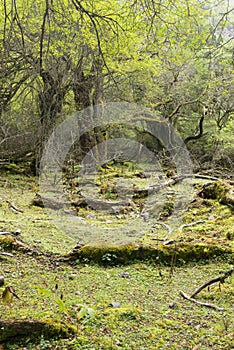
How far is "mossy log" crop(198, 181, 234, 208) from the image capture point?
6.18 meters

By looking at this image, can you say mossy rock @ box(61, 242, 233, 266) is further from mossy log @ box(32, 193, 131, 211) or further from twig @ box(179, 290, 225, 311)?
mossy log @ box(32, 193, 131, 211)

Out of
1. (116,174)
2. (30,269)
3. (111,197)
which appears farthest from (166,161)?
(30,269)

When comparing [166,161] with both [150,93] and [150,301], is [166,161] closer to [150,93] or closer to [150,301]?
[150,93]

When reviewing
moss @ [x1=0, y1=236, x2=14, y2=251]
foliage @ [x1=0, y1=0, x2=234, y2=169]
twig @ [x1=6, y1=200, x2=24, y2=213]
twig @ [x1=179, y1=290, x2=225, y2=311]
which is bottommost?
twig @ [x1=6, y1=200, x2=24, y2=213]

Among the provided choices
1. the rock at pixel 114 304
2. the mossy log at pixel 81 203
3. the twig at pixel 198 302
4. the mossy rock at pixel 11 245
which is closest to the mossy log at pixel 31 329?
the rock at pixel 114 304

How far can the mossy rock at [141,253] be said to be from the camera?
13.1 feet

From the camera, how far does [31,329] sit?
2207mm

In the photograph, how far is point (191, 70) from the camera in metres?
16.8

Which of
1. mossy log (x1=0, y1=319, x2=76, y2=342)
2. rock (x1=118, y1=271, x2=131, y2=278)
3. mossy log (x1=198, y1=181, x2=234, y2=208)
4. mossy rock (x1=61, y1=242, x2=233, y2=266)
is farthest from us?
mossy log (x1=198, y1=181, x2=234, y2=208)

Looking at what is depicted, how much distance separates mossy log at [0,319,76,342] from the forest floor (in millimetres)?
19

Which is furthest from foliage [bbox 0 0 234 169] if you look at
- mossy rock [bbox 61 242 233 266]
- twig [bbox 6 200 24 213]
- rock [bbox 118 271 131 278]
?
rock [bbox 118 271 131 278]

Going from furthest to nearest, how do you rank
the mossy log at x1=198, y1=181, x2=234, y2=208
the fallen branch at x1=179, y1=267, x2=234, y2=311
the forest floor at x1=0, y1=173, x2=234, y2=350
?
1. the mossy log at x1=198, y1=181, x2=234, y2=208
2. the fallen branch at x1=179, y1=267, x2=234, y2=311
3. the forest floor at x1=0, y1=173, x2=234, y2=350

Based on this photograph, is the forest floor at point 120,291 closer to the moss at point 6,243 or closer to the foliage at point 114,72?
the moss at point 6,243

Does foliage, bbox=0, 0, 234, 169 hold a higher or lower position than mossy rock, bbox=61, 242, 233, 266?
higher
